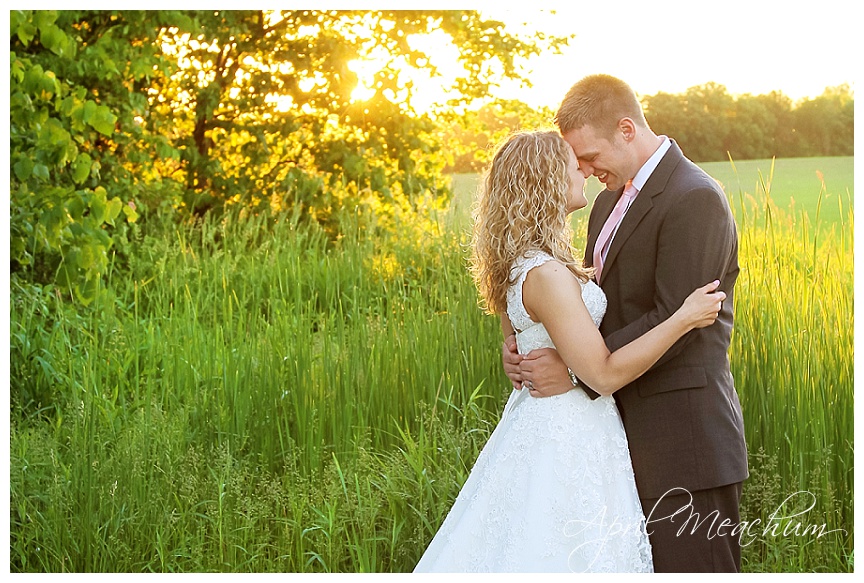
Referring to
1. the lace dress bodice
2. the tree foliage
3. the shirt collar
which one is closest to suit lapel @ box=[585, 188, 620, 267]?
the shirt collar

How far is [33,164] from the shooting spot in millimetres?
3795

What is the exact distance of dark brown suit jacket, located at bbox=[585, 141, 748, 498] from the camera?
249 centimetres

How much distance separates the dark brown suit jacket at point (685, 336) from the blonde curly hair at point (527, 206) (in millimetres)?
195

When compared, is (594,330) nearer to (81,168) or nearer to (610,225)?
(610,225)

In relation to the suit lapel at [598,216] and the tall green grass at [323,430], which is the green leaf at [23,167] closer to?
the tall green grass at [323,430]

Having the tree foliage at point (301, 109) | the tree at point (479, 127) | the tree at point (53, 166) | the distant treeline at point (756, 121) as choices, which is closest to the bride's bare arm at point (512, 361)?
the tree at point (53, 166)

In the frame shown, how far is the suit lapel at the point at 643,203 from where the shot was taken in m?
2.59

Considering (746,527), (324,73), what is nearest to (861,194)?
(746,527)

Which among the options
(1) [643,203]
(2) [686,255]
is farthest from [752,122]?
(2) [686,255]

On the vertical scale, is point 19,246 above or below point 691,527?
above

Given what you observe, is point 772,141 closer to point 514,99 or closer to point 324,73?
point 514,99

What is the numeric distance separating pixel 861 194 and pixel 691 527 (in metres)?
2.13

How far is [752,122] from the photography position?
209 inches

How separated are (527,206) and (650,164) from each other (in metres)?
0.48
